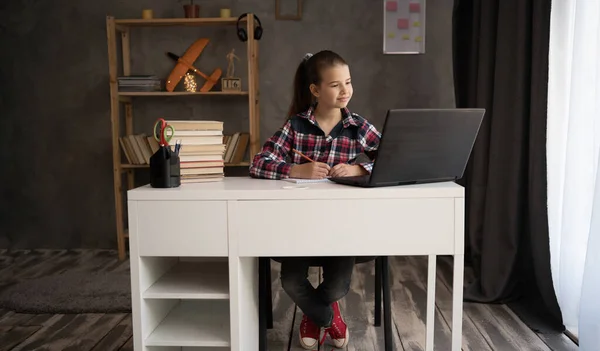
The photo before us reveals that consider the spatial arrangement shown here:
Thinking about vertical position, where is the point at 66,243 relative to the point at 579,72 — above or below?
below

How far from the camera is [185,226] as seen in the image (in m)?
1.68

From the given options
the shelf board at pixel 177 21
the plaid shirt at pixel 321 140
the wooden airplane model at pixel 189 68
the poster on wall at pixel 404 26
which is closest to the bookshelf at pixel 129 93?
Result: the shelf board at pixel 177 21

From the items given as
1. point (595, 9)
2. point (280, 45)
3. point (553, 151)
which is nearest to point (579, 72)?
point (595, 9)

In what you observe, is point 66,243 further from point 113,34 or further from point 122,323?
point 122,323

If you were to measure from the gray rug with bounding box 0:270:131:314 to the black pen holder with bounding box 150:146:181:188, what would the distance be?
1.22 metres

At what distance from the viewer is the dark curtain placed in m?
2.55

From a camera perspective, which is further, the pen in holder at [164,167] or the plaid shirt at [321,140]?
the plaid shirt at [321,140]

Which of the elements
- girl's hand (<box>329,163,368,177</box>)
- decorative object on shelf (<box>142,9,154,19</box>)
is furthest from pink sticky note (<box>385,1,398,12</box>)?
girl's hand (<box>329,163,368,177</box>)

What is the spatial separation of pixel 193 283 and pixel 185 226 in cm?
23

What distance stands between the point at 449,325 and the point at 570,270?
0.54 metres

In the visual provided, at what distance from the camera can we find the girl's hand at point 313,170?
1.97 metres

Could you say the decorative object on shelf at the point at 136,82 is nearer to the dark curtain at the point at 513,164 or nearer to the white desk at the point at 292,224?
the dark curtain at the point at 513,164

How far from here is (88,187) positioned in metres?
4.21

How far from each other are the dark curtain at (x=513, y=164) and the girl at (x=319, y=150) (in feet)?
2.54
